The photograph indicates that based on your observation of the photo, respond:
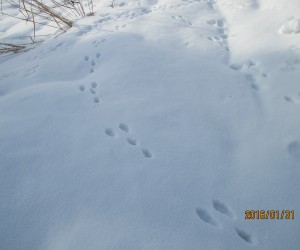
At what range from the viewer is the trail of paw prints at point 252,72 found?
4.20 feet

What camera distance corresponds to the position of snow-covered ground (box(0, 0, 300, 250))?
0.84m

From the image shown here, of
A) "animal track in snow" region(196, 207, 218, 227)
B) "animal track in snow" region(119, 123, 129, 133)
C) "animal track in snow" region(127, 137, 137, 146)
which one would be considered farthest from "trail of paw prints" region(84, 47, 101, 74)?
"animal track in snow" region(196, 207, 218, 227)

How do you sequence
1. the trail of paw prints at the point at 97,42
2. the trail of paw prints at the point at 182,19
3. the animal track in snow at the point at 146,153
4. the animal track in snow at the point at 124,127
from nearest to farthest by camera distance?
the animal track in snow at the point at 146,153
the animal track in snow at the point at 124,127
the trail of paw prints at the point at 97,42
the trail of paw prints at the point at 182,19

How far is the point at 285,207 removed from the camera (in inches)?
33.7

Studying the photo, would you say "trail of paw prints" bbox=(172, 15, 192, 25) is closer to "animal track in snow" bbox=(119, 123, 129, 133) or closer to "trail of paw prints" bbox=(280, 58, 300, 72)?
"trail of paw prints" bbox=(280, 58, 300, 72)

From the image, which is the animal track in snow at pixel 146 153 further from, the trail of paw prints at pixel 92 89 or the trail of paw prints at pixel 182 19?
the trail of paw prints at pixel 182 19

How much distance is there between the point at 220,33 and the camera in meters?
1.67

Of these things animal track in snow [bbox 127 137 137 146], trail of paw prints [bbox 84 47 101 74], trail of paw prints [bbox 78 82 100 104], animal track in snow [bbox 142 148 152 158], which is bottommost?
animal track in snow [bbox 142 148 152 158]

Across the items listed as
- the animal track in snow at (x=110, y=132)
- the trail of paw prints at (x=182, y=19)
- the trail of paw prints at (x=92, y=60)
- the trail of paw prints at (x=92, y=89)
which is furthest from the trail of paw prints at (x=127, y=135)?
the trail of paw prints at (x=182, y=19)

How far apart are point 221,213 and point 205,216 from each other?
0.20ft

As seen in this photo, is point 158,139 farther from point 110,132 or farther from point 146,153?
point 110,132

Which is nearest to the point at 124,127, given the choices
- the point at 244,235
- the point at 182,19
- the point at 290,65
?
the point at 244,235

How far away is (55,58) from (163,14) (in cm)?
94
